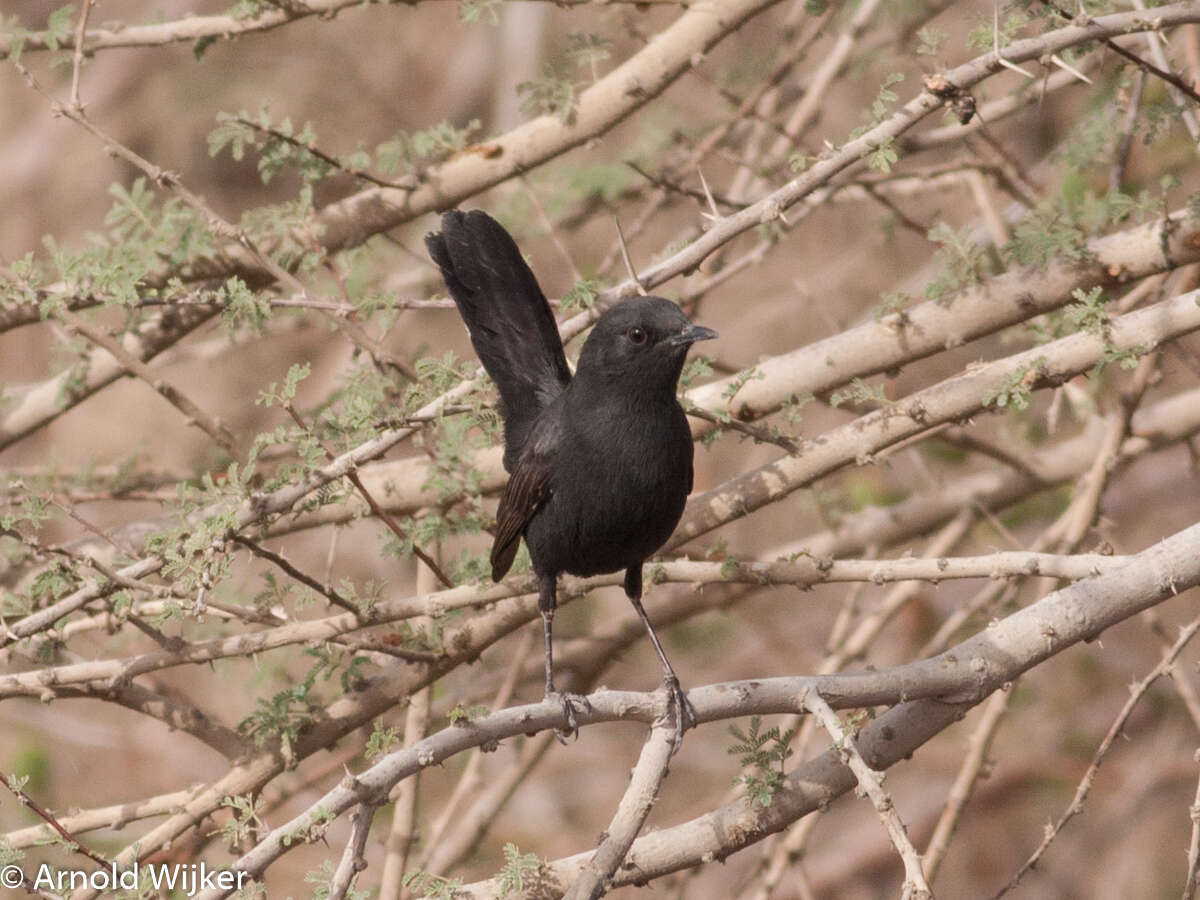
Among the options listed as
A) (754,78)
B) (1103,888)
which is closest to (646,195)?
→ (754,78)

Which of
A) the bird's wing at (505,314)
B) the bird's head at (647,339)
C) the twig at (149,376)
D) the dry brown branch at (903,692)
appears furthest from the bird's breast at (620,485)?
the twig at (149,376)

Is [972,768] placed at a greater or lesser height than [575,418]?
lesser

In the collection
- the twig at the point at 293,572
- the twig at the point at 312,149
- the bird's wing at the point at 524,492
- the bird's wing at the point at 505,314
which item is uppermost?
the twig at the point at 312,149

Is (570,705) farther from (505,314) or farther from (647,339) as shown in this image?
(505,314)

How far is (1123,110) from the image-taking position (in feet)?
13.6

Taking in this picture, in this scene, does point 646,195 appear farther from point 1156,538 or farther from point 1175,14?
point 1156,538

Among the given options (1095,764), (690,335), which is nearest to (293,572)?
(690,335)

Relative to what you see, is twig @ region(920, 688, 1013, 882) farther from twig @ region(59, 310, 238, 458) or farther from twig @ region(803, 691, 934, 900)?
twig @ region(59, 310, 238, 458)

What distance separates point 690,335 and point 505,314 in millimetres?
830

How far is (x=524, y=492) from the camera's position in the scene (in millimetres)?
3936

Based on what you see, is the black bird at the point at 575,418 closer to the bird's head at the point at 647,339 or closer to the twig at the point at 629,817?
the bird's head at the point at 647,339

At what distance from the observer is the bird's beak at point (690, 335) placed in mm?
3570

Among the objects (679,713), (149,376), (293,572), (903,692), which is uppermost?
(149,376)

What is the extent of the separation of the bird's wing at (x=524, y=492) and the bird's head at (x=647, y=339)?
0.30m
